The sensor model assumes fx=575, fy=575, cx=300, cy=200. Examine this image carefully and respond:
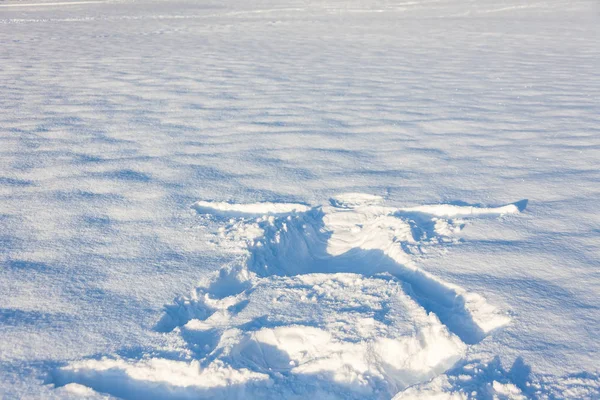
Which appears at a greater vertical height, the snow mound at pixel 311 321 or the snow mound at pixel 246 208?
the snow mound at pixel 246 208

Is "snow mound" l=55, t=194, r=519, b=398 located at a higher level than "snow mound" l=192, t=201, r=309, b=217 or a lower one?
lower

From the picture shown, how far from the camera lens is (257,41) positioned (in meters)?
8.16

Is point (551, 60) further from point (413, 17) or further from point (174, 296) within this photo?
point (174, 296)

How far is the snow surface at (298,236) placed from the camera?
68.3 inches

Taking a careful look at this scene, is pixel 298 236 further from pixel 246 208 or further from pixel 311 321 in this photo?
pixel 311 321

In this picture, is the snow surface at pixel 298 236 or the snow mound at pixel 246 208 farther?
the snow mound at pixel 246 208

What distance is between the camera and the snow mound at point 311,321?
5.55 feet

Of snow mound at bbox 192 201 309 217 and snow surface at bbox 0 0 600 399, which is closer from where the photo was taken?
snow surface at bbox 0 0 600 399

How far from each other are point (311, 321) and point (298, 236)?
2.16 feet

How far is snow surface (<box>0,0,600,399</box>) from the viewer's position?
1734 millimetres

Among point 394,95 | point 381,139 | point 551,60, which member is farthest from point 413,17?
point 381,139

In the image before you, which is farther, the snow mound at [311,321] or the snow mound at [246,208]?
the snow mound at [246,208]

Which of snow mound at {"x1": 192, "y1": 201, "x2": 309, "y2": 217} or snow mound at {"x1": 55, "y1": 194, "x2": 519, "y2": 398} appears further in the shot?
snow mound at {"x1": 192, "y1": 201, "x2": 309, "y2": 217}

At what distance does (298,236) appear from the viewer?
2539 mm
